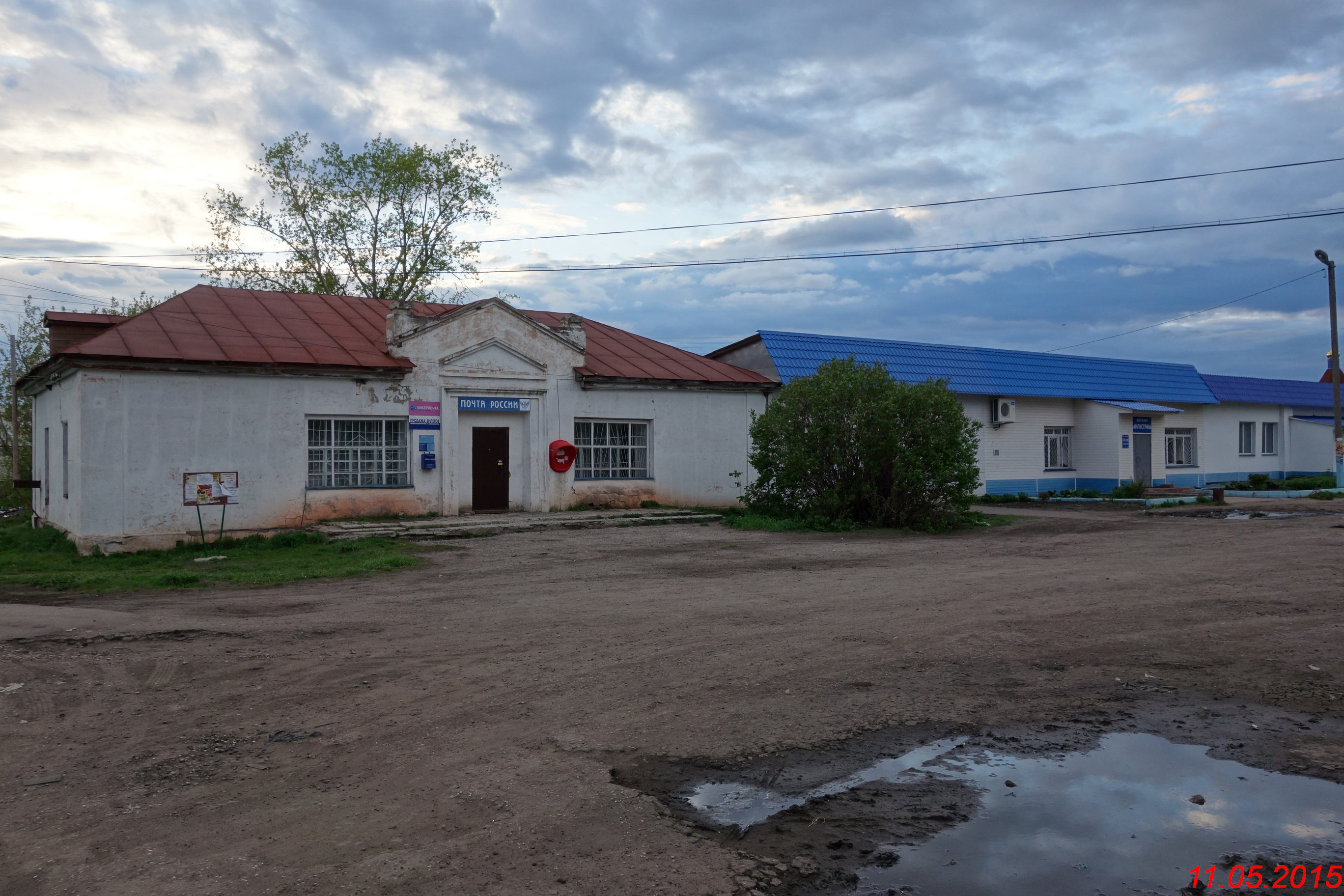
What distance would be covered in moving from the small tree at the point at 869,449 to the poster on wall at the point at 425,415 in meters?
6.86

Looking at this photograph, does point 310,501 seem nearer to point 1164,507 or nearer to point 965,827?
point 965,827

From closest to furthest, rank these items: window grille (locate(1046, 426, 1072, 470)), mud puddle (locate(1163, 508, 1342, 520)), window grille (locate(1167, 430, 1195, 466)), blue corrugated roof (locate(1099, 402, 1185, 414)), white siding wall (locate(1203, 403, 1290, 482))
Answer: mud puddle (locate(1163, 508, 1342, 520)) → blue corrugated roof (locate(1099, 402, 1185, 414)) → window grille (locate(1046, 426, 1072, 470)) → window grille (locate(1167, 430, 1195, 466)) → white siding wall (locate(1203, 403, 1290, 482))

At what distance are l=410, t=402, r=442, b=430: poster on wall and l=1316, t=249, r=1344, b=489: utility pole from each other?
2517 cm

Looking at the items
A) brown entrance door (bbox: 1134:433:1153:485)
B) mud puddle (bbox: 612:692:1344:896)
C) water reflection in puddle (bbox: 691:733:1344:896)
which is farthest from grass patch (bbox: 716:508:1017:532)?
brown entrance door (bbox: 1134:433:1153:485)

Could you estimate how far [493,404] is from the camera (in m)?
19.3

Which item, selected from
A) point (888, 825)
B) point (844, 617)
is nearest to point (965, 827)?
point (888, 825)

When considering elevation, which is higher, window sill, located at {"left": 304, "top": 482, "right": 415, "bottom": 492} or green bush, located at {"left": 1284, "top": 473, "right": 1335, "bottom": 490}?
window sill, located at {"left": 304, "top": 482, "right": 415, "bottom": 492}

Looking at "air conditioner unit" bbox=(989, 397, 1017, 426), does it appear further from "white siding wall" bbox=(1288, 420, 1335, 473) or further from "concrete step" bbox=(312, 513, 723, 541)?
"white siding wall" bbox=(1288, 420, 1335, 473)

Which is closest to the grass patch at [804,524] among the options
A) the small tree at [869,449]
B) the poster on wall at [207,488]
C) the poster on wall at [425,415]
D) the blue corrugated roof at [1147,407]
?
the small tree at [869,449]

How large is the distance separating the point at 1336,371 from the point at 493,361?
24962 mm

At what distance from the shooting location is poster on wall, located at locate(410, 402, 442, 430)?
18203mm

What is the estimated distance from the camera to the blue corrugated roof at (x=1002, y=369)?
87.2ft

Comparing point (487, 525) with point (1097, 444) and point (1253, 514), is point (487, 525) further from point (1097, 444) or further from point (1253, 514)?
point (1097, 444)
